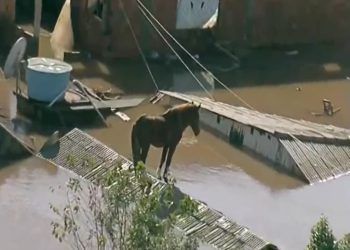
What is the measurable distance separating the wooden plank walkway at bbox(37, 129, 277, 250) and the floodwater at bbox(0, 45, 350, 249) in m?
0.38

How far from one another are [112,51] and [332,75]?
16.7 ft

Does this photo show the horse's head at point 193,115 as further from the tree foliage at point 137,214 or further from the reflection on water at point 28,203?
the tree foliage at point 137,214

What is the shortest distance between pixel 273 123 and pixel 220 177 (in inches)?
72.2

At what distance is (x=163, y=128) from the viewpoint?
1576cm

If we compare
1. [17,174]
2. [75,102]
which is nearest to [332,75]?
[75,102]

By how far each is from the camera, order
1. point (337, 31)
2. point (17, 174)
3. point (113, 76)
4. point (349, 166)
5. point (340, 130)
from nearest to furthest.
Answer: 1. point (17, 174)
2. point (349, 166)
3. point (340, 130)
4. point (113, 76)
5. point (337, 31)

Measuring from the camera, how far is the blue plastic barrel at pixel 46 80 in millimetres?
18094

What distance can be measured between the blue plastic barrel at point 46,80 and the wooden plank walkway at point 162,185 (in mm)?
1232

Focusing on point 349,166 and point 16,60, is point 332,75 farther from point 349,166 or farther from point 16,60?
point 16,60

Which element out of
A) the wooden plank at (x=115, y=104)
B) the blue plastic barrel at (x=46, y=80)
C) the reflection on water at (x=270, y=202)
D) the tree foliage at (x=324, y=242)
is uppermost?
the tree foliage at (x=324, y=242)

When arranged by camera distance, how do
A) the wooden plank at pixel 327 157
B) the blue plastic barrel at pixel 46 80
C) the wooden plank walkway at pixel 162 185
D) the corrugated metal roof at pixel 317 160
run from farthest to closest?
the blue plastic barrel at pixel 46 80
the wooden plank at pixel 327 157
the corrugated metal roof at pixel 317 160
the wooden plank walkway at pixel 162 185

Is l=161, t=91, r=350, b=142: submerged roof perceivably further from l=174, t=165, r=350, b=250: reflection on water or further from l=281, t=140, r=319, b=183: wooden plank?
l=174, t=165, r=350, b=250: reflection on water

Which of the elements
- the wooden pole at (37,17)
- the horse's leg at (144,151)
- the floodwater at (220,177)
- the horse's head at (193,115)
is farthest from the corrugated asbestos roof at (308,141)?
the wooden pole at (37,17)

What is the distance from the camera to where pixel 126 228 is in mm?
9578
